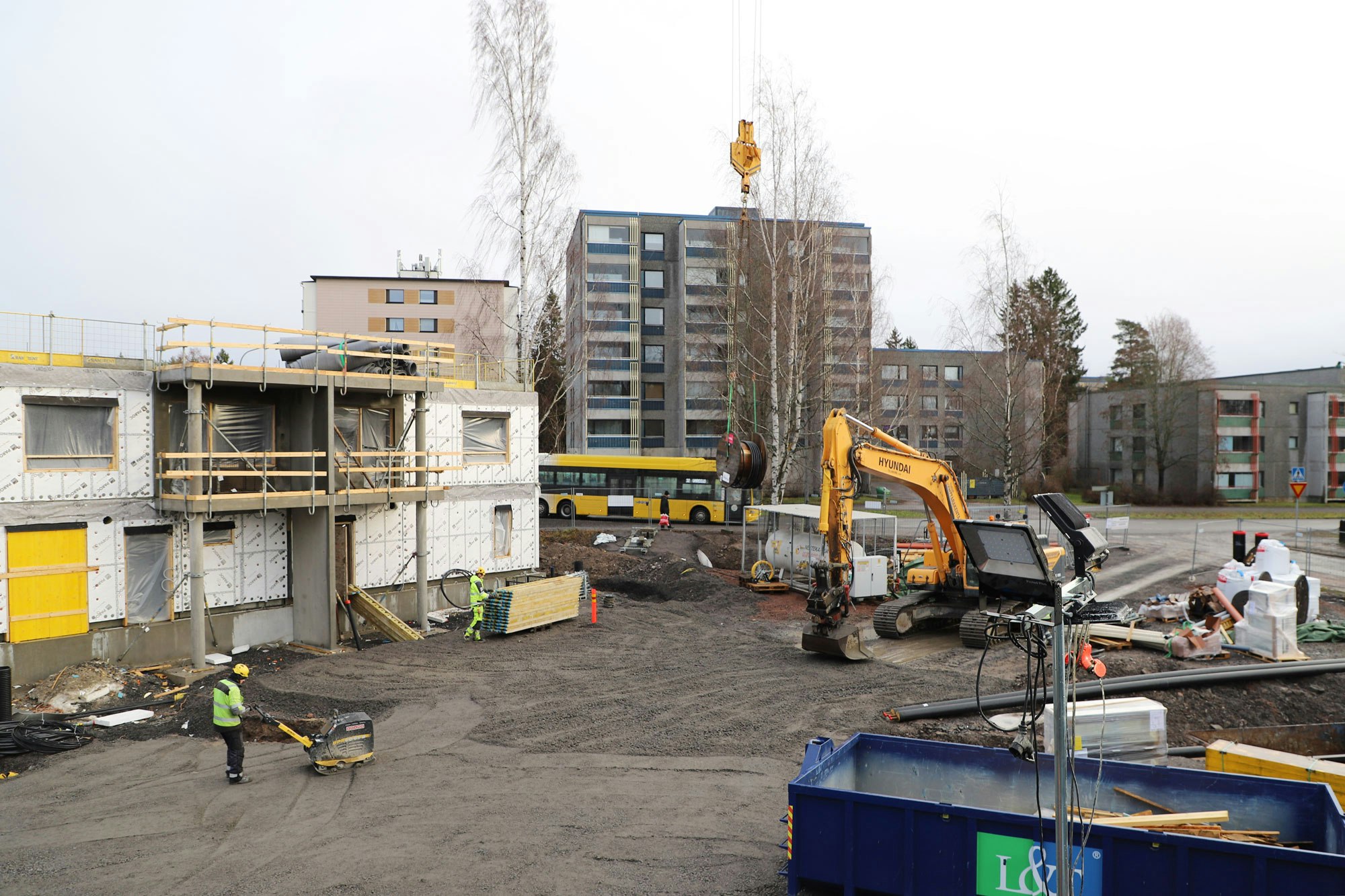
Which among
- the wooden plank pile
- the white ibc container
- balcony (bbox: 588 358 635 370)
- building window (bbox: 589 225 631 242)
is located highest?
building window (bbox: 589 225 631 242)

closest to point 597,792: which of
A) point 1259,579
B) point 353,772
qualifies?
point 353,772

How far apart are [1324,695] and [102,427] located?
2454 cm

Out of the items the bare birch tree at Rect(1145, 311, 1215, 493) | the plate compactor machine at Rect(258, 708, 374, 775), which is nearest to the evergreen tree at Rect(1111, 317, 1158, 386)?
the bare birch tree at Rect(1145, 311, 1215, 493)

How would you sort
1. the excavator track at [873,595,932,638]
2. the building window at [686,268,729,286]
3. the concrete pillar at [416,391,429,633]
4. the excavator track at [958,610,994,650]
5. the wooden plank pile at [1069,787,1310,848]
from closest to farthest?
the wooden plank pile at [1069,787,1310,848], the excavator track at [958,610,994,650], the excavator track at [873,595,932,638], the concrete pillar at [416,391,429,633], the building window at [686,268,729,286]

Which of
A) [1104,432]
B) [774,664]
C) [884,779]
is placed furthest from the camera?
[1104,432]

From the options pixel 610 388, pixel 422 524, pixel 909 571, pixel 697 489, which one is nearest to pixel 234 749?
pixel 422 524

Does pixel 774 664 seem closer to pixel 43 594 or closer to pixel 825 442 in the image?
pixel 825 442

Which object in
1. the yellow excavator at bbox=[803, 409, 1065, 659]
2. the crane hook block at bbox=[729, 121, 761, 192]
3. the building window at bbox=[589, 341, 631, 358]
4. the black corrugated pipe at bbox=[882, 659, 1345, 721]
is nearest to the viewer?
the black corrugated pipe at bbox=[882, 659, 1345, 721]

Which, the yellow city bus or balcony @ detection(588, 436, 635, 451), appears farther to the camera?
balcony @ detection(588, 436, 635, 451)

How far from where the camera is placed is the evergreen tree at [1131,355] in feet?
220

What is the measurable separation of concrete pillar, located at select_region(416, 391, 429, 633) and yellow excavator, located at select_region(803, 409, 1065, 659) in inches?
390

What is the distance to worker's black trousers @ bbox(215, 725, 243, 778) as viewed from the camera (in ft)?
40.1

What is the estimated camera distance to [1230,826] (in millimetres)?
8789

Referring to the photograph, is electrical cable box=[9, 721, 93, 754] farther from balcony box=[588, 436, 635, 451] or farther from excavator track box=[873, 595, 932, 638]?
balcony box=[588, 436, 635, 451]
